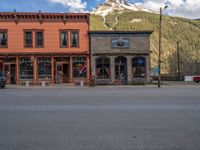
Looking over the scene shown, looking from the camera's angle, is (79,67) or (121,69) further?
(121,69)

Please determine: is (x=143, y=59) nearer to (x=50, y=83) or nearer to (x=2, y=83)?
(x=50, y=83)

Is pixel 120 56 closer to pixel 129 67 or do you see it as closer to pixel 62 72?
pixel 129 67

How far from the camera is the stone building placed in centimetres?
4244

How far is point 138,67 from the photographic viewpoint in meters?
42.8

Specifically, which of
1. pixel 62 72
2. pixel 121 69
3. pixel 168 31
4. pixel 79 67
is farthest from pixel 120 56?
pixel 168 31

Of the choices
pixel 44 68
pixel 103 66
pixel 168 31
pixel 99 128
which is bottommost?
pixel 99 128

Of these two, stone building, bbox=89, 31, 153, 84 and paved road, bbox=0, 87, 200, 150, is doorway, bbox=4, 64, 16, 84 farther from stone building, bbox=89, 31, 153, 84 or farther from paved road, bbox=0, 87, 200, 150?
paved road, bbox=0, 87, 200, 150

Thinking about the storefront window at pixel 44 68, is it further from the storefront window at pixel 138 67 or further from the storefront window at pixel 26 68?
the storefront window at pixel 138 67

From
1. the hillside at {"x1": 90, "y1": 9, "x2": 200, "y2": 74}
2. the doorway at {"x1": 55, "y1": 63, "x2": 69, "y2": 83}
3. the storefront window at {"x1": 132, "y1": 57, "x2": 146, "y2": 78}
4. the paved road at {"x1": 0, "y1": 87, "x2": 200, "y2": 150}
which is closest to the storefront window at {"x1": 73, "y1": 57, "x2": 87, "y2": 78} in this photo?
the doorway at {"x1": 55, "y1": 63, "x2": 69, "y2": 83}

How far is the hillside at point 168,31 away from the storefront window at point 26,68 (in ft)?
220

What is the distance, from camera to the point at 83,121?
37.8 feet

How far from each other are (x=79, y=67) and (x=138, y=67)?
258 inches

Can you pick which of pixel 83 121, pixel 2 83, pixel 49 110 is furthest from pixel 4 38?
pixel 83 121

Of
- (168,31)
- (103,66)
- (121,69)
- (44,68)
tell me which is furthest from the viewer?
(168,31)
